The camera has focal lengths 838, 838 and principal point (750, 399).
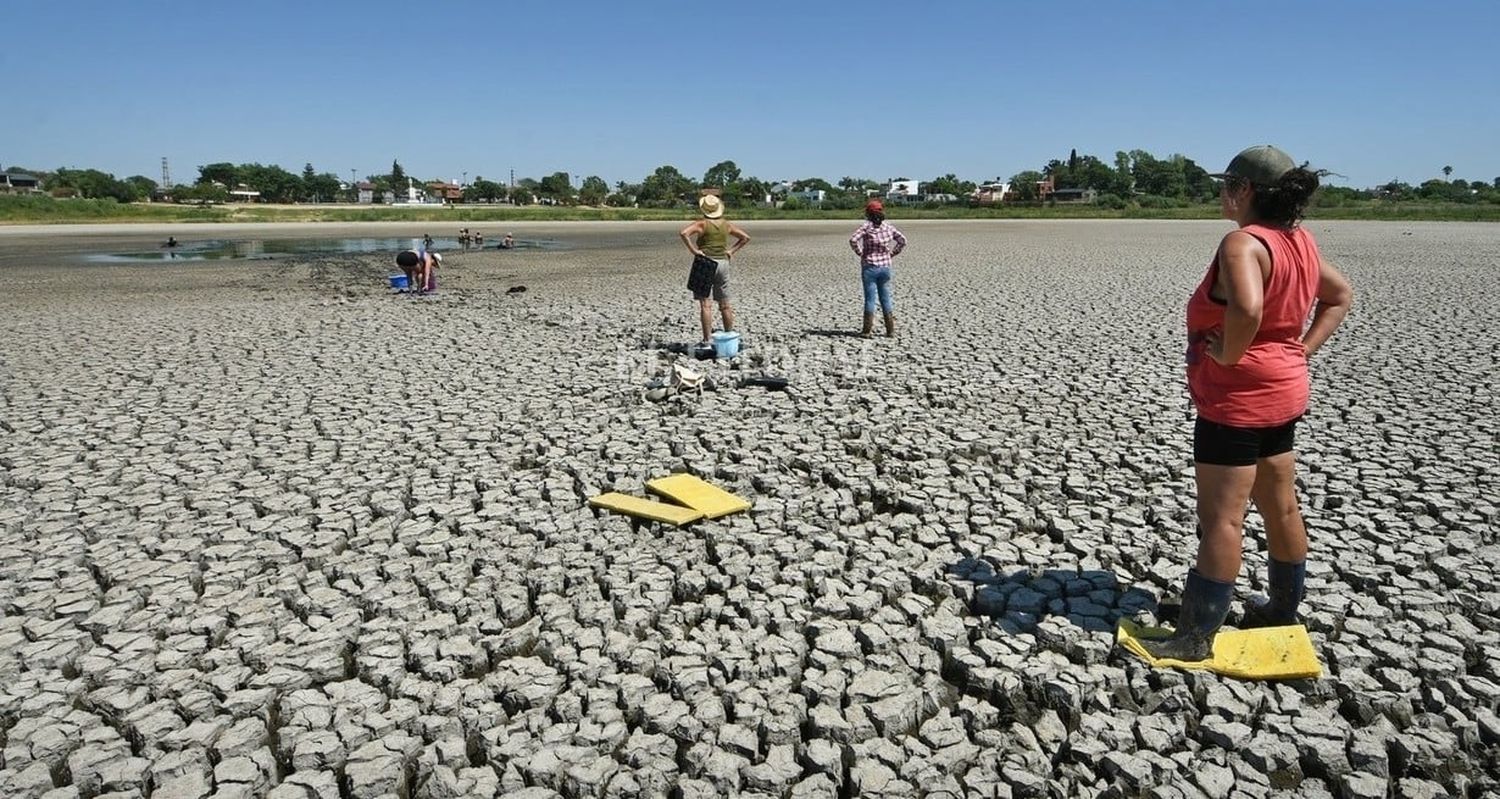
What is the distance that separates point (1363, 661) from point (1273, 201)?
1.92 metres

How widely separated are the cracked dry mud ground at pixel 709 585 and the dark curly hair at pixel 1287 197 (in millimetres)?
1750

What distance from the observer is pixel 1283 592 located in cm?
348

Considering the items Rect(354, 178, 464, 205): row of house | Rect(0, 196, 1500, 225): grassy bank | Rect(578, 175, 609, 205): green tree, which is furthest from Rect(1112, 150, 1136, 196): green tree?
Rect(354, 178, 464, 205): row of house

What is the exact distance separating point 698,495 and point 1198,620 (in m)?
2.85

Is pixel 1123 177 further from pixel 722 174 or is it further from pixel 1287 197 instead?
pixel 1287 197

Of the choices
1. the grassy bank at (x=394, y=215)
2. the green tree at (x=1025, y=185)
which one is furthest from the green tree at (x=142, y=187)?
the green tree at (x=1025, y=185)

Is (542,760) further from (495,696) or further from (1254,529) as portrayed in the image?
(1254,529)

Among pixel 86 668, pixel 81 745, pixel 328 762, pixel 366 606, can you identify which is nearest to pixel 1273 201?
pixel 328 762

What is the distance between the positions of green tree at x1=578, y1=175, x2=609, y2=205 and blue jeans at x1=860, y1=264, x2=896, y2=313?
379 ft

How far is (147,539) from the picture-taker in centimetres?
467

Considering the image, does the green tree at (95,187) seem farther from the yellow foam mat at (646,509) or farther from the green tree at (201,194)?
the yellow foam mat at (646,509)

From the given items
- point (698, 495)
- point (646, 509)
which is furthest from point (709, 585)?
point (698, 495)

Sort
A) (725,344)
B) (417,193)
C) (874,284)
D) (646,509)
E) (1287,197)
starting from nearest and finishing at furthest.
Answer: (1287,197) < (646,509) < (725,344) < (874,284) < (417,193)

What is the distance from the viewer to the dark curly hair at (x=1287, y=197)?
2854mm
